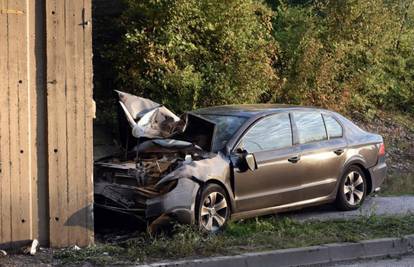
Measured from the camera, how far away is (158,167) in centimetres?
777

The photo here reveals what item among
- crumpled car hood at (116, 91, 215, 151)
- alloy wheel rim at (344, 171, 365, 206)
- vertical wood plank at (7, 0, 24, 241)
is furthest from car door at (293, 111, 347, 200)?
vertical wood plank at (7, 0, 24, 241)

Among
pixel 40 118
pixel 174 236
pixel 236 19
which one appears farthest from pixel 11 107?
pixel 236 19

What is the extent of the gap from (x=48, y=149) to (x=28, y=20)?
1.30 metres

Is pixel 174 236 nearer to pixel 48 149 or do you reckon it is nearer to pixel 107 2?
pixel 48 149

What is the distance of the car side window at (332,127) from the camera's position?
31.4ft

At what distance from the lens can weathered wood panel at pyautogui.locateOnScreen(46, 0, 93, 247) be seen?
22.4 ft

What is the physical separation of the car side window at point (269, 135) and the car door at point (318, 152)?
0.19 meters

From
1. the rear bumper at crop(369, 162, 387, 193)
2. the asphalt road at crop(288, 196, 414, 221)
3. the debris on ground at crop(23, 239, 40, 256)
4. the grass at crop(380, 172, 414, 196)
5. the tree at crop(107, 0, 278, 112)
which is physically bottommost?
the grass at crop(380, 172, 414, 196)

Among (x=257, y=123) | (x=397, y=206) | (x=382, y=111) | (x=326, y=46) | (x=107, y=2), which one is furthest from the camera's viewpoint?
(x=382, y=111)

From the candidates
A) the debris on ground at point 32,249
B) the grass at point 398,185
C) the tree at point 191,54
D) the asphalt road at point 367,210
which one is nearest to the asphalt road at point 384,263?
the asphalt road at point 367,210

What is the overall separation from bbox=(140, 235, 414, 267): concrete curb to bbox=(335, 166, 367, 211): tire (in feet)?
5.46

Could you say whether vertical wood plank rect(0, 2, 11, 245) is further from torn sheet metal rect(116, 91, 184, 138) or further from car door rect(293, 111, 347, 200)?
car door rect(293, 111, 347, 200)

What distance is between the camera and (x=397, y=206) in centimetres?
1013

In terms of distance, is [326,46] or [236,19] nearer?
[236,19]
